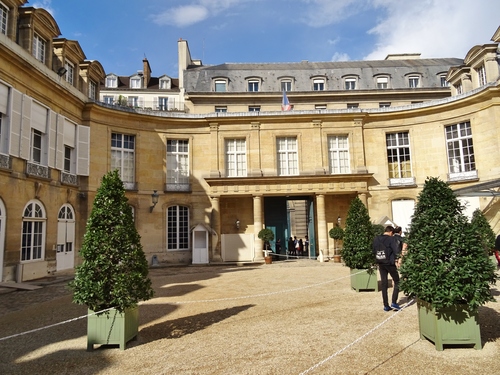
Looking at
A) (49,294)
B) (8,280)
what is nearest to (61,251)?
(8,280)

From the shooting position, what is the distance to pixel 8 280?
12.3 metres

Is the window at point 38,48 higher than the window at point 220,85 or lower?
lower

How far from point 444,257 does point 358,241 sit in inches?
160

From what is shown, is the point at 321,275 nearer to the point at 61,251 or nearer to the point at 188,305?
the point at 188,305

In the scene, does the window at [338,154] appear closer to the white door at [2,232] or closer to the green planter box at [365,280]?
the green planter box at [365,280]

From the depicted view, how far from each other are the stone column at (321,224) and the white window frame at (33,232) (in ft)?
40.2

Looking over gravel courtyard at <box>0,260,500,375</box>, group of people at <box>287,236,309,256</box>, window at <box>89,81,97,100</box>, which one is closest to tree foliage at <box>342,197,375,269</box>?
gravel courtyard at <box>0,260,500,375</box>

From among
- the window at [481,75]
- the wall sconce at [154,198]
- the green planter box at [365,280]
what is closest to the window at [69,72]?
the wall sconce at [154,198]

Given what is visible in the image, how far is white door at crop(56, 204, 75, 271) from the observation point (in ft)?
50.5

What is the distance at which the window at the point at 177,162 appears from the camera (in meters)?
20.2

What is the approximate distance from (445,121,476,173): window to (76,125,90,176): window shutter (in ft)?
56.3

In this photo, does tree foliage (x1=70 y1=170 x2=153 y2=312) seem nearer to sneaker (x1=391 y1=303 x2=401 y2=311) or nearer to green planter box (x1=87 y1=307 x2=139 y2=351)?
green planter box (x1=87 y1=307 x2=139 y2=351)

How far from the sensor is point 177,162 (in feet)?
66.7

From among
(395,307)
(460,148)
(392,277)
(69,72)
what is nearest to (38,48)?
(69,72)
